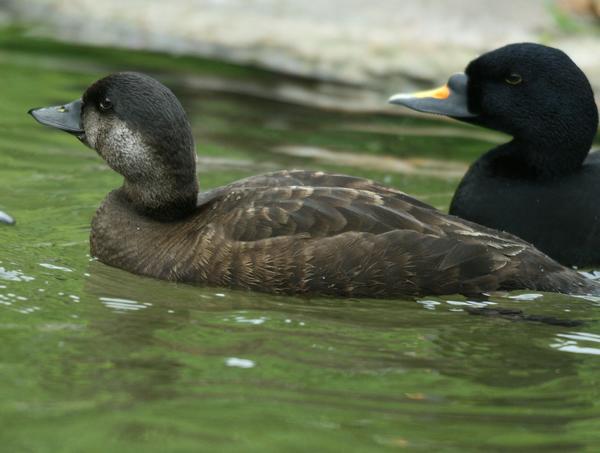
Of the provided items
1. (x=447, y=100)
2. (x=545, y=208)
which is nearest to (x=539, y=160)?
(x=545, y=208)

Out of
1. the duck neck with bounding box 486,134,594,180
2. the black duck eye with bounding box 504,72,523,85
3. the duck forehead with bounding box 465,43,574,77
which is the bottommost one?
the duck neck with bounding box 486,134,594,180

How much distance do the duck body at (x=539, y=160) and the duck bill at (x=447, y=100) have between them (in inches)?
3.7

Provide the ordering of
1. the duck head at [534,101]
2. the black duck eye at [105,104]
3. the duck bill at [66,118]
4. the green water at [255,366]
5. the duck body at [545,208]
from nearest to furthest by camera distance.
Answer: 1. the green water at [255,366]
2. the black duck eye at [105,104]
3. the duck bill at [66,118]
4. the duck body at [545,208]
5. the duck head at [534,101]

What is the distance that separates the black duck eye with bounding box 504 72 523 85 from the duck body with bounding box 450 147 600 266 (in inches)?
18.5

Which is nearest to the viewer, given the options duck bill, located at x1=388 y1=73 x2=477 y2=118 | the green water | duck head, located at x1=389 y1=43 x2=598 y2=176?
the green water

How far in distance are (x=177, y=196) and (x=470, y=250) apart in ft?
4.68

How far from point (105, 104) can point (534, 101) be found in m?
2.24

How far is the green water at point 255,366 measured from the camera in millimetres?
4160

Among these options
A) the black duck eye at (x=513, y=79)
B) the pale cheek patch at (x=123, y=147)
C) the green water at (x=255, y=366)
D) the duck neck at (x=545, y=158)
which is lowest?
the green water at (x=255, y=366)

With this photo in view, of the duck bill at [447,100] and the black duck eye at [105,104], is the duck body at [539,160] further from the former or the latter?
the black duck eye at [105,104]

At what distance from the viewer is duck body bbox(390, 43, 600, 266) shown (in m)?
6.57

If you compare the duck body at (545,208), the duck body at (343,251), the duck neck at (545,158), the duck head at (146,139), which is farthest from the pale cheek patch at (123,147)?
the duck neck at (545,158)

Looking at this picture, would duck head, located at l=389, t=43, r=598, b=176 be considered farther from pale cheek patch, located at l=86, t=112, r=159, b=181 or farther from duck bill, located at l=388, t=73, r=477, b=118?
pale cheek patch, located at l=86, t=112, r=159, b=181

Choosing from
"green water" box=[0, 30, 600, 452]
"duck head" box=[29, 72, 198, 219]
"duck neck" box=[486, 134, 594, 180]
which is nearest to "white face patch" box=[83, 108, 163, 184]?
"duck head" box=[29, 72, 198, 219]
